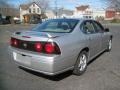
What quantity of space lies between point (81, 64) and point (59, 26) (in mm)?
1272

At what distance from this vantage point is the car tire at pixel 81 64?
579 centimetres

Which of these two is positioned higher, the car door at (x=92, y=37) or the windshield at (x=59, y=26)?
the windshield at (x=59, y=26)

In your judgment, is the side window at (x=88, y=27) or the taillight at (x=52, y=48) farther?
the side window at (x=88, y=27)

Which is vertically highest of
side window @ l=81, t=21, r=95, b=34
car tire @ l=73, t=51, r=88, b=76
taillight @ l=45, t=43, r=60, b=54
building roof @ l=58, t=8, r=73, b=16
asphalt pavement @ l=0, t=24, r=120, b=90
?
building roof @ l=58, t=8, r=73, b=16

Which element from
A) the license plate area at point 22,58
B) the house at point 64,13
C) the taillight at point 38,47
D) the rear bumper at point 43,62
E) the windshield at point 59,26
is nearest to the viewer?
the rear bumper at point 43,62

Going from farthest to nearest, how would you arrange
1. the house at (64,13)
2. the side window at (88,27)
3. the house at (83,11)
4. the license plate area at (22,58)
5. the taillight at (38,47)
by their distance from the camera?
the house at (83,11) → the house at (64,13) → the side window at (88,27) → the license plate area at (22,58) → the taillight at (38,47)

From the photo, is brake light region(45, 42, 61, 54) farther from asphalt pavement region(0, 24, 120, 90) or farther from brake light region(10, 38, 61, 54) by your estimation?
asphalt pavement region(0, 24, 120, 90)

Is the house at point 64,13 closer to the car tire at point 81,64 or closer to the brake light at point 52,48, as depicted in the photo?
the car tire at point 81,64

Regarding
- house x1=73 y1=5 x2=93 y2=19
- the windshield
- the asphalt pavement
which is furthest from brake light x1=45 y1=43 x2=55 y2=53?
house x1=73 y1=5 x2=93 y2=19

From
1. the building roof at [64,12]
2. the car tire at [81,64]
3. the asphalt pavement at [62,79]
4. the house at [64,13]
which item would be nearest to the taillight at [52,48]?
the asphalt pavement at [62,79]

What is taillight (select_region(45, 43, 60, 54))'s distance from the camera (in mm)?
4949

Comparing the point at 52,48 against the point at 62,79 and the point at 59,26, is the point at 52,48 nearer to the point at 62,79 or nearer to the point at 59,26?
the point at 62,79

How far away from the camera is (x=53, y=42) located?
4953 millimetres

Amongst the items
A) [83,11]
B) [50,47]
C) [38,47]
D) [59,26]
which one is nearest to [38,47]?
[38,47]
